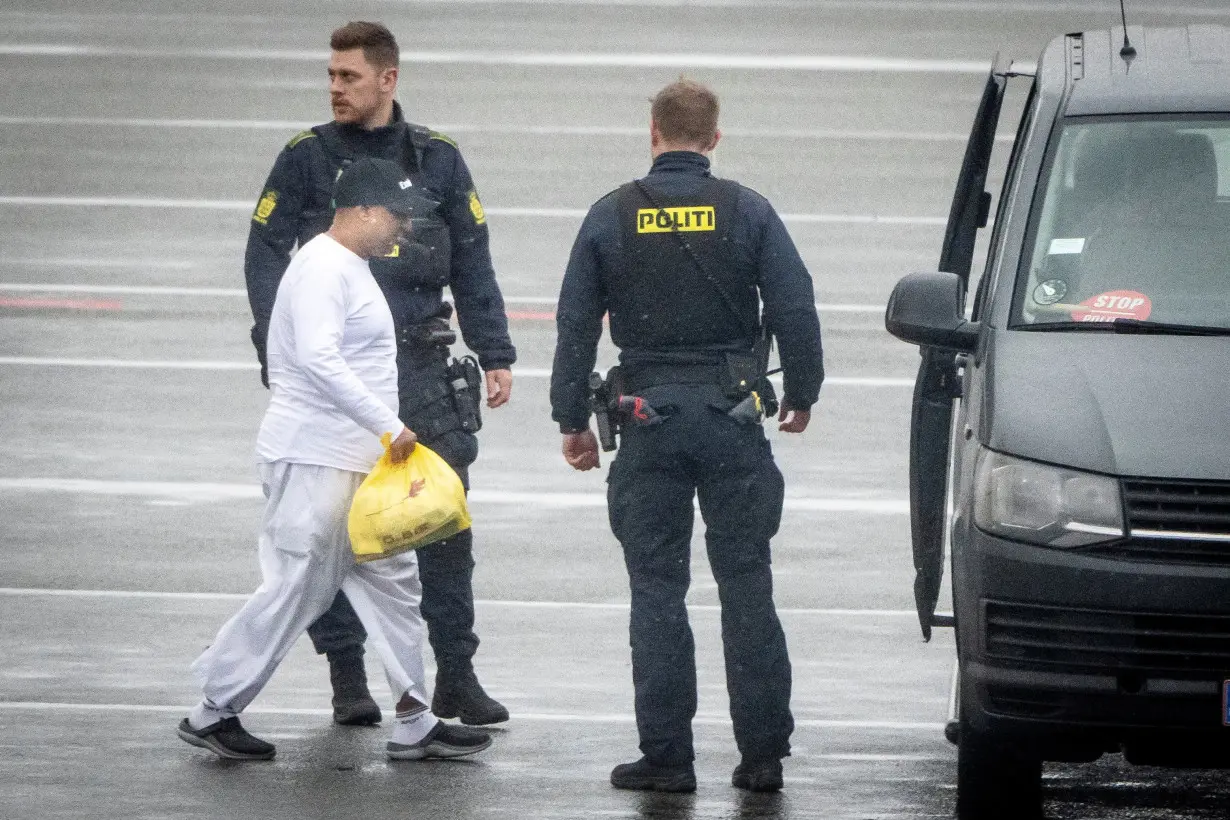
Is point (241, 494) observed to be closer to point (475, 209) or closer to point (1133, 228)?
point (475, 209)

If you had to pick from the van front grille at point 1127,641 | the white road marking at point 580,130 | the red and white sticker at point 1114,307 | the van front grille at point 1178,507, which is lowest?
the van front grille at point 1127,641

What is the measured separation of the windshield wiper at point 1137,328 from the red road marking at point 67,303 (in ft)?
32.6

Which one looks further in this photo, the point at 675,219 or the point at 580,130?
the point at 580,130

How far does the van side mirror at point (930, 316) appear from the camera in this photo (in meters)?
6.24

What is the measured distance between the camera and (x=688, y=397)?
6.55 metres

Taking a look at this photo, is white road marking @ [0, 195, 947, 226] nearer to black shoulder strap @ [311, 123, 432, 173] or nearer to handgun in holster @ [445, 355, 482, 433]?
black shoulder strap @ [311, 123, 432, 173]

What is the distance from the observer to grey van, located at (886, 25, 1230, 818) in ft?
18.1

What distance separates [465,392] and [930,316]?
1703 mm

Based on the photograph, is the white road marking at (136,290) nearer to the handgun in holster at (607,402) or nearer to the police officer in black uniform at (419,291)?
the police officer in black uniform at (419,291)

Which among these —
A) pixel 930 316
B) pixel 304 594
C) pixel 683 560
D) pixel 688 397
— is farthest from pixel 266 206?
pixel 930 316

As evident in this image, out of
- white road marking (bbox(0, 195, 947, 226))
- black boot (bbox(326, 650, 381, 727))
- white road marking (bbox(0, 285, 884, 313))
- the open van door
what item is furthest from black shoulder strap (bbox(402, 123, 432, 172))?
white road marking (bbox(0, 195, 947, 226))

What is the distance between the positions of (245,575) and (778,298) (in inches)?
146

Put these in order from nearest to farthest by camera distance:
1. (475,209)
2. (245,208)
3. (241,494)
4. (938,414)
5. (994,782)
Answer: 1. (994,782)
2. (938,414)
3. (475,209)
4. (241,494)
5. (245,208)

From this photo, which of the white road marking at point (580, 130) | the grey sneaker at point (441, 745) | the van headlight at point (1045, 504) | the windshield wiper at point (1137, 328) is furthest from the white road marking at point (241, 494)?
the white road marking at point (580, 130)
